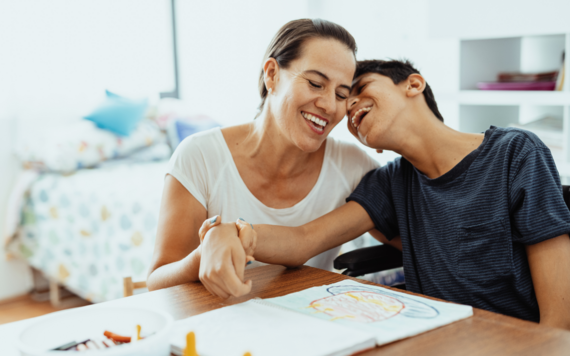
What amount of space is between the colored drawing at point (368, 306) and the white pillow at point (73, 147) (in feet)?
7.93

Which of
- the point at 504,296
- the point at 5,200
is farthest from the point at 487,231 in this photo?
the point at 5,200

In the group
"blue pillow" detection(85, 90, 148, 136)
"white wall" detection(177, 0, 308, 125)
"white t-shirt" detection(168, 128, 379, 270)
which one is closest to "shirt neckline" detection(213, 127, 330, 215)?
"white t-shirt" detection(168, 128, 379, 270)

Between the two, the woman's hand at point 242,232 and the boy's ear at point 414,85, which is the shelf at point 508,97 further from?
the woman's hand at point 242,232

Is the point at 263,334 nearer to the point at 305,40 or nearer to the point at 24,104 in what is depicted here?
the point at 305,40

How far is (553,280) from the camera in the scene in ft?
3.65

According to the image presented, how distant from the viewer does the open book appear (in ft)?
2.44

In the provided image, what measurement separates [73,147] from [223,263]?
2.37 metres

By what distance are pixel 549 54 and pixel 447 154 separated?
1547mm

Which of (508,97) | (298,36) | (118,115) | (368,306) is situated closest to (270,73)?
(298,36)

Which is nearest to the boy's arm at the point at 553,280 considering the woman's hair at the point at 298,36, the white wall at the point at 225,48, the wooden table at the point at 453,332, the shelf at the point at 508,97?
the wooden table at the point at 453,332

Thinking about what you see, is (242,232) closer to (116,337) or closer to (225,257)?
(225,257)

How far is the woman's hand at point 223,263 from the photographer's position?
0.93 metres

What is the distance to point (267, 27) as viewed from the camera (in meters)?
4.31

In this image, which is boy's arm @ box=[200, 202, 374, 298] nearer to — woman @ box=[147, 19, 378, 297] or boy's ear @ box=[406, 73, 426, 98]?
woman @ box=[147, 19, 378, 297]
